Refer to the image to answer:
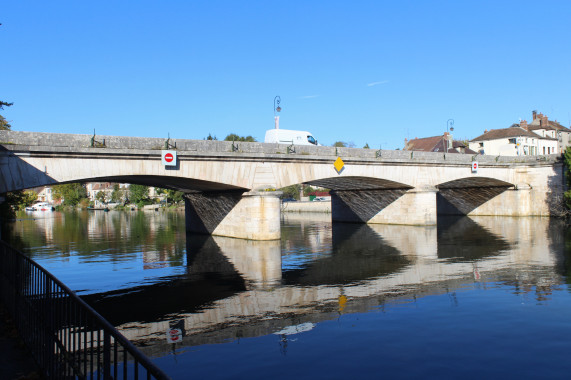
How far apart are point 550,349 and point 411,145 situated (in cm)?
8251

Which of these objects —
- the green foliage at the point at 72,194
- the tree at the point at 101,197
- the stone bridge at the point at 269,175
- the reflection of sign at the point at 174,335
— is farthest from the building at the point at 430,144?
the green foliage at the point at 72,194

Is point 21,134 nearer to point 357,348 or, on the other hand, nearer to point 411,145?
point 357,348

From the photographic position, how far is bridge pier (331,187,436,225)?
115 feet

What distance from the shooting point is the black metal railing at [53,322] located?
454cm

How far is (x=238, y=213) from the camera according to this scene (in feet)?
91.1

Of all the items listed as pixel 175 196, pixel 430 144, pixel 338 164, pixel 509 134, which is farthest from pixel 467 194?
pixel 175 196

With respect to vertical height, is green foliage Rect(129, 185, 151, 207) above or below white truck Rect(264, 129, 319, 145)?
below

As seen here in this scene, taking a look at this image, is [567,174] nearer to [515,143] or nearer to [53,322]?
[515,143]

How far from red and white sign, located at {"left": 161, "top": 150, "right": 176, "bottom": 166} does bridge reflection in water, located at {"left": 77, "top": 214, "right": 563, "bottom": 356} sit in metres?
4.62

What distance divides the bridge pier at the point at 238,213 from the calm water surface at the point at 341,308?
115 inches

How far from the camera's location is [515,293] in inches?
492

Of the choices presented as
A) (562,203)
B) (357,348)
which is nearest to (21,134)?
(357,348)

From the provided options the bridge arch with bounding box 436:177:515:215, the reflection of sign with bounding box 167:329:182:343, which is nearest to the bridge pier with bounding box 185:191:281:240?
the reflection of sign with bounding box 167:329:182:343

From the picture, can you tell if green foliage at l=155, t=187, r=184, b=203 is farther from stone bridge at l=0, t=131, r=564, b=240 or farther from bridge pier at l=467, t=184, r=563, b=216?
bridge pier at l=467, t=184, r=563, b=216
